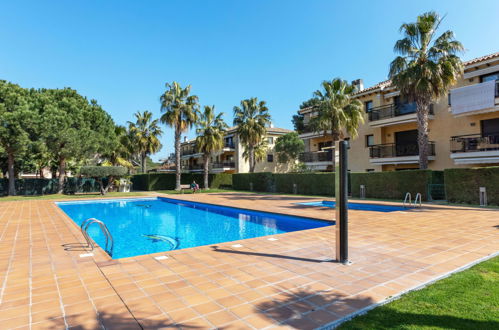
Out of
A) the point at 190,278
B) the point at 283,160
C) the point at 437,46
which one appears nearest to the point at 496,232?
the point at 190,278

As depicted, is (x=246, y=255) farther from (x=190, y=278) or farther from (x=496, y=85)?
(x=496, y=85)

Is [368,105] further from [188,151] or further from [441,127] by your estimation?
[188,151]

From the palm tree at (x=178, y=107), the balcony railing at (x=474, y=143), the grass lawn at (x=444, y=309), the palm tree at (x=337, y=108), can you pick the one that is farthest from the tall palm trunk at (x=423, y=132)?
the palm tree at (x=178, y=107)

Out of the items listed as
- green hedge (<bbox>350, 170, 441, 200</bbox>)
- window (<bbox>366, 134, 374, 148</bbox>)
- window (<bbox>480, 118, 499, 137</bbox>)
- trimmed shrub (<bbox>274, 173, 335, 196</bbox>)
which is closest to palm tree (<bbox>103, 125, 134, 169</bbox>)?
trimmed shrub (<bbox>274, 173, 335, 196</bbox>)

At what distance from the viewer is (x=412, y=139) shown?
22312mm

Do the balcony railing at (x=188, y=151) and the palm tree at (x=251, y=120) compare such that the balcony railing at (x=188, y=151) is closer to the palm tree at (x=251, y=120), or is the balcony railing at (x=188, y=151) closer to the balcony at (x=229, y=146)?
the balcony at (x=229, y=146)

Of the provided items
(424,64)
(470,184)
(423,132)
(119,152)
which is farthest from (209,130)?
(470,184)

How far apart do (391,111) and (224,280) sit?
75.3 feet

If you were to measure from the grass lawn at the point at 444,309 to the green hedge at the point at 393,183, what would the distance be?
1421 cm

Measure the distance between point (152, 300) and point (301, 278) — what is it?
2.19 m

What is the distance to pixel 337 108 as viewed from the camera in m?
19.5

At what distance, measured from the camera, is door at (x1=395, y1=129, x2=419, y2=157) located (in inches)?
836

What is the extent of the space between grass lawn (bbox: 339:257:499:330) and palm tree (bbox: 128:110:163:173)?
38743mm

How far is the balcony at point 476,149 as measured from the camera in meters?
17.0
